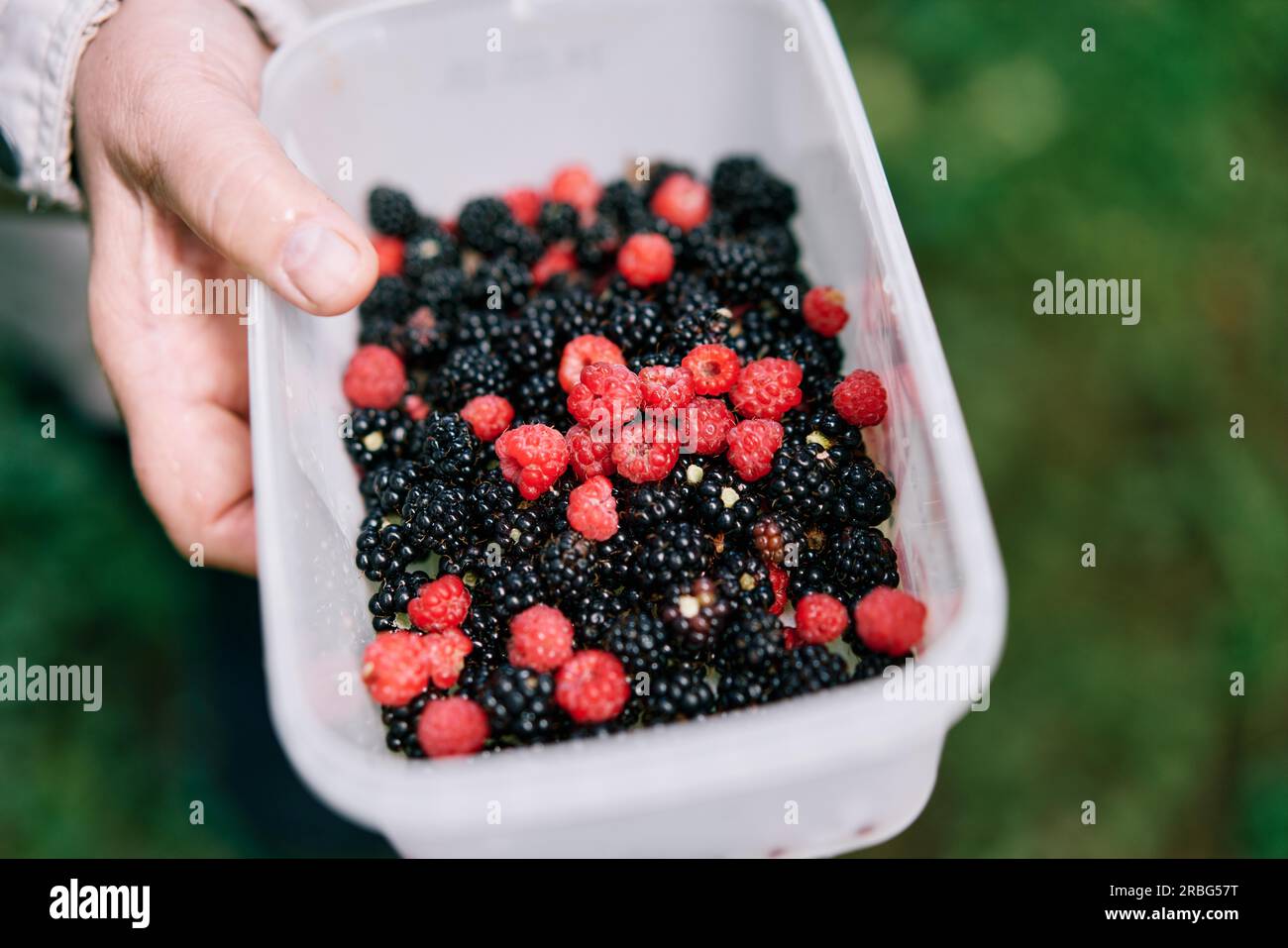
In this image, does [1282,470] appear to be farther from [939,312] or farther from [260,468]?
[260,468]

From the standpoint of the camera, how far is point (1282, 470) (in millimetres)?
2369

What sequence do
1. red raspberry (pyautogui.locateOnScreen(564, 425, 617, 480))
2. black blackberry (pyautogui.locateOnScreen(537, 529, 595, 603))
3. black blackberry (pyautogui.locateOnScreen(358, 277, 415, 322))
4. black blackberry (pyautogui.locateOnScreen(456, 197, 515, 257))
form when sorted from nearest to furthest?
1. black blackberry (pyautogui.locateOnScreen(537, 529, 595, 603))
2. red raspberry (pyautogui.locateOnScreen(564, 425, 617, 480))
3. black blackberry (pyautogui.locateOnScreen(358, 277, 415, 322))
4. black blackberry (pyautogui.locateOnScreen(456, 197, 515, 257))

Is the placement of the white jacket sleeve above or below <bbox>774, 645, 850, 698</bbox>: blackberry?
above

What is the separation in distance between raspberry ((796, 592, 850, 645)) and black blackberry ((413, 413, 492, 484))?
1.78 ft

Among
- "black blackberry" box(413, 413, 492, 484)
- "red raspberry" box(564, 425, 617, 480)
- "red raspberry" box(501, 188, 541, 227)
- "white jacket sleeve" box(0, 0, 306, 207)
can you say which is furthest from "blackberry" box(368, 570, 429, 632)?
"white jacket sleeve" box(0, 0, 306, 207)

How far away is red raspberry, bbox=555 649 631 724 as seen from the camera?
1191 millimetres

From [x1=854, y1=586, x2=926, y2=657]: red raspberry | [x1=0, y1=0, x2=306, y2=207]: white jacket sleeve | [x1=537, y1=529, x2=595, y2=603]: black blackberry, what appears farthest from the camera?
[x1=0, y1=0, x2=306, y2=207]: white jacket sleeve

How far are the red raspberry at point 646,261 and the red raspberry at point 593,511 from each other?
1.67ft

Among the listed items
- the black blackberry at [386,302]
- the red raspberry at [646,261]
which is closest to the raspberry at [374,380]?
the black blackberry at [386,302]

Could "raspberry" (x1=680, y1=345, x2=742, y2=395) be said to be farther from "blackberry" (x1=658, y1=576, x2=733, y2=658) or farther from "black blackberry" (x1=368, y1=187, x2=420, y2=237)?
"black blackberry" (x1=368, y1=187, x2=420, y2=237)

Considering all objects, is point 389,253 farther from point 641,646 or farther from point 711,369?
point 641,646

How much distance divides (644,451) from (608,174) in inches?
33.0

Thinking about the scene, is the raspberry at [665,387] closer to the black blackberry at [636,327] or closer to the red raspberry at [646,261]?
the black blackberry at [636,327]
